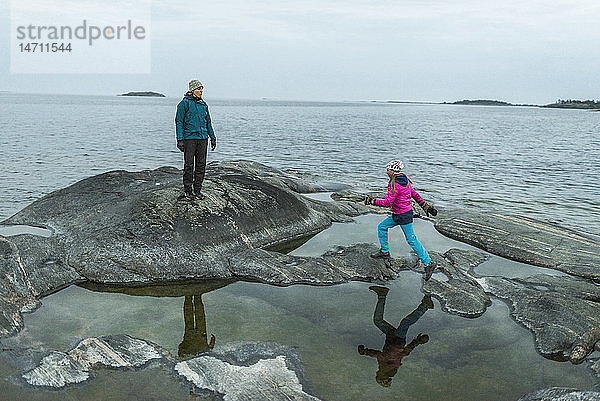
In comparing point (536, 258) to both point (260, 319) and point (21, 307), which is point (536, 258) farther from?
point (21, 307)

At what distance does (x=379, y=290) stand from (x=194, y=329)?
460cm

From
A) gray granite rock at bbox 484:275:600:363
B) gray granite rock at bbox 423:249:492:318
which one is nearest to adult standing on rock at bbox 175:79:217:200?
gray granite rock at bbox 423:249:492:318

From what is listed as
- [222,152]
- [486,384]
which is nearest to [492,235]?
[486,384]

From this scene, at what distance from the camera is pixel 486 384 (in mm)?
8273

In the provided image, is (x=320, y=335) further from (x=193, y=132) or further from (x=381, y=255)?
(x=193, y=132)

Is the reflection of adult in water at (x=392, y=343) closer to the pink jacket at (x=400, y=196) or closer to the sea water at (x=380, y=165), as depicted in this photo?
the pink jacket at (x=400, y=196)

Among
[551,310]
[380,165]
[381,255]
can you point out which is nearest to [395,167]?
[381,255]

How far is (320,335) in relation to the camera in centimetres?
972

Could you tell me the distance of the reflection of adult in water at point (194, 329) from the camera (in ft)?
29.6

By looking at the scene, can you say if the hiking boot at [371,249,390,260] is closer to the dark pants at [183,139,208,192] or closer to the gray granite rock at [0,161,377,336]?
the gray granite rock at [0,161,377,336]

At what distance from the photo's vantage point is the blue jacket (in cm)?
1333

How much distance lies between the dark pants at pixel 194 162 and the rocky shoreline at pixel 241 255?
547 millimetres

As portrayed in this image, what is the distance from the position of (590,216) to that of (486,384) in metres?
19.5

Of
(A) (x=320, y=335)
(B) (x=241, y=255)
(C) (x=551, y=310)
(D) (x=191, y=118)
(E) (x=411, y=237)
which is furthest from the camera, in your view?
(D) (x=191, y=118)
